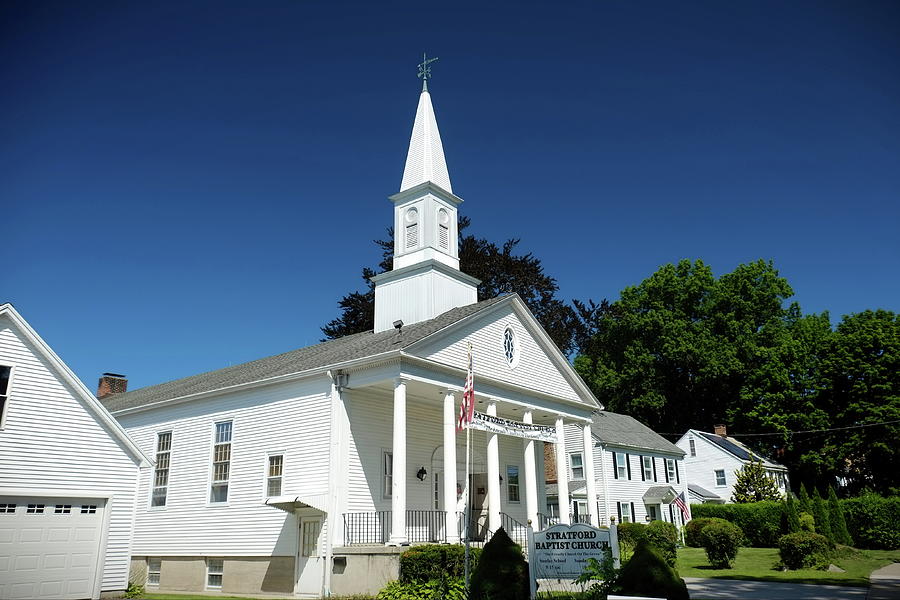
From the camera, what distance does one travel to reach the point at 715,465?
174ft

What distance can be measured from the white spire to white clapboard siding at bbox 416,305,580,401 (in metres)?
6.65

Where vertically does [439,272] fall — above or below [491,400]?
above

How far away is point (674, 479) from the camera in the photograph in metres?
47.6

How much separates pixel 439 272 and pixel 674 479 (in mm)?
28199

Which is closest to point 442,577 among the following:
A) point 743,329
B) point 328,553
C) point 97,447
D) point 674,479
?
point 328,553

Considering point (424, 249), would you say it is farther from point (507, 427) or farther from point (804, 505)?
point (804, 505)

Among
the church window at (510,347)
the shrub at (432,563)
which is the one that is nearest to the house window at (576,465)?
the church window at (510,347)

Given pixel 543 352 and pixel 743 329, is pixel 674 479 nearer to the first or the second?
pixel 743 329

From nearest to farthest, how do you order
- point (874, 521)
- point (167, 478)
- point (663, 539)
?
point (167, 478), point (663, 539), point (874, 521)

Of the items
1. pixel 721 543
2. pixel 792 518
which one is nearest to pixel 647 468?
pixel 792 518

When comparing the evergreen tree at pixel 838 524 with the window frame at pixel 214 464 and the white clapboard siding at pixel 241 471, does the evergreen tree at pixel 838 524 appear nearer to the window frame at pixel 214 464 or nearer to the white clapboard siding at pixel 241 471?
the white clapboard siding at pixel 241 471

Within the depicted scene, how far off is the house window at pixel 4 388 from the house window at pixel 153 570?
9773 mm

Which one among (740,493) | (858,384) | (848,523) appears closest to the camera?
(848,523)

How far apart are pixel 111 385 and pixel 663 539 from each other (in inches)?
1127
